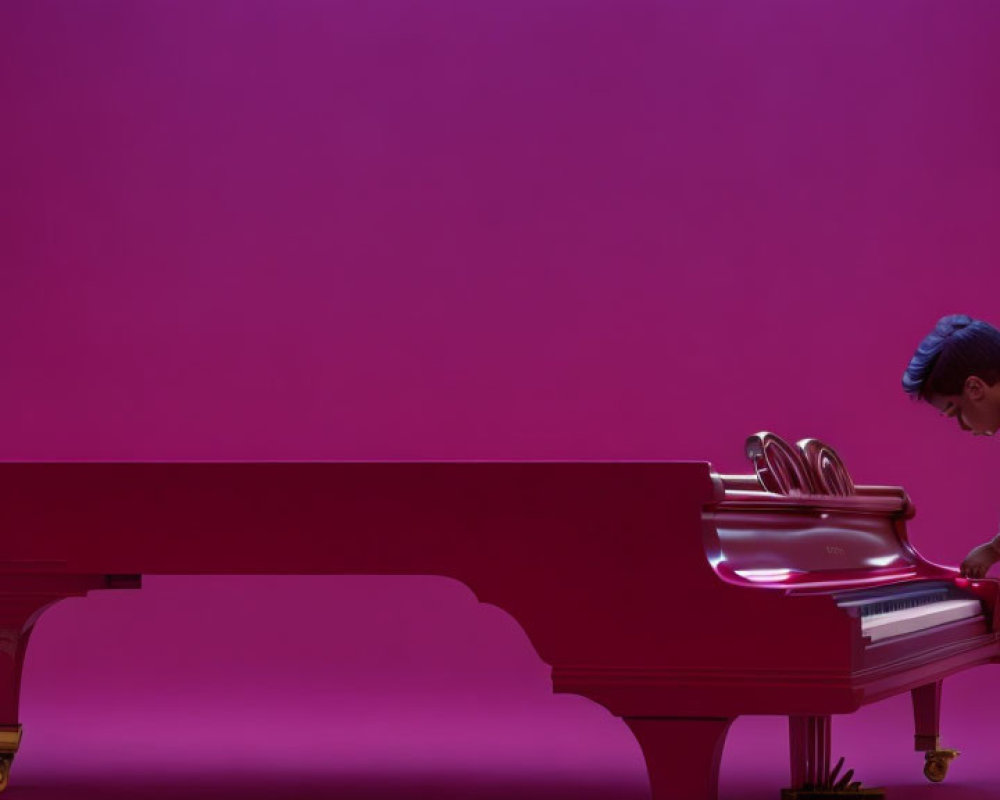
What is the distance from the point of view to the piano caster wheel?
3.97m

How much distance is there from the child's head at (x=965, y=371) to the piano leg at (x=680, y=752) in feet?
2.57

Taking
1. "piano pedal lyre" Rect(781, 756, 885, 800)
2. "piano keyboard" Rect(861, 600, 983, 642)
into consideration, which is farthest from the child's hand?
"piano pedal lyre" Rect(781, 756, 885, 800)

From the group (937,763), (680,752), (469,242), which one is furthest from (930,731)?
(469,242)

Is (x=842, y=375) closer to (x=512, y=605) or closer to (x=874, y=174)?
(x=874, y=174)

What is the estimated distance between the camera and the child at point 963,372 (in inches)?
114

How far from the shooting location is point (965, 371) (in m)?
2.91

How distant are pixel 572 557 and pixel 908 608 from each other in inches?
31.0

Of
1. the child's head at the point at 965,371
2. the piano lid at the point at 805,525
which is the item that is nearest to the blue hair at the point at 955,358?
the child's head at the point at 965,371

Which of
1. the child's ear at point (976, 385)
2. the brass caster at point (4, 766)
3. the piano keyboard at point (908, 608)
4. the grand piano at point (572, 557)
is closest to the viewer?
the grand piano at point (572, 557)

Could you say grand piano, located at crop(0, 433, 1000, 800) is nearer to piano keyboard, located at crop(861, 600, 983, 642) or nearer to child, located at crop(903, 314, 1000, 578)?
piano keyboard, located at crop(861, 600, 983, 642)

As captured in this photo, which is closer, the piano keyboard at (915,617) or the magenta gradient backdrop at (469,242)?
the piano keyboard at (915,617)

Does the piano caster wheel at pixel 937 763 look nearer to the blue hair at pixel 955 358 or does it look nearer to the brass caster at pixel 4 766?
the blue hair at pixel 955 358

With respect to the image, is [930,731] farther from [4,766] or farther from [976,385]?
[4,766]

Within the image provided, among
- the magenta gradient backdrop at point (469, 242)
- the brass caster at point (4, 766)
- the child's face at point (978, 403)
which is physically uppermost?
the magenta gradient backdrop at point (469, 242)
